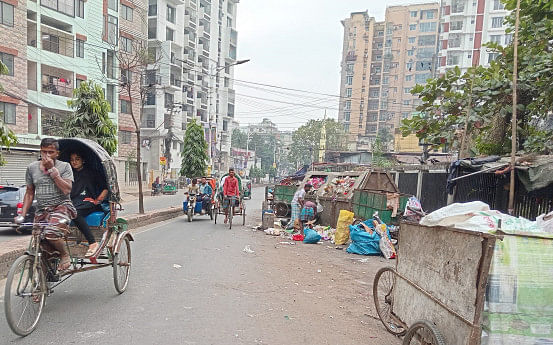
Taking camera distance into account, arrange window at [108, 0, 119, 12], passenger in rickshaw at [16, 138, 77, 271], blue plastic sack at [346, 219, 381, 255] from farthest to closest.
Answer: window at [108, 0, 119, 12] → blue plastic sack at [346, 219, 381, 255] → passenger in rickshaw at [16, 138, 77, 271]

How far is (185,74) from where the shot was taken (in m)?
50.4

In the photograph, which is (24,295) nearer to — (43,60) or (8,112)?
(8,112)

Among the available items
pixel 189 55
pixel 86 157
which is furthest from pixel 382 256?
pixel 189 55

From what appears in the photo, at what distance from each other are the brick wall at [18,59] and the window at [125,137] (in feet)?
34.5

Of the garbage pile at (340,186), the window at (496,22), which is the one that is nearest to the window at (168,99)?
the garbage pile at (340,186)

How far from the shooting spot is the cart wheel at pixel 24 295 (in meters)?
3.32

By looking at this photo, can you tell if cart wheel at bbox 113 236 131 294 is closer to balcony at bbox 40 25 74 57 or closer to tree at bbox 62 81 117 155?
tree at bbox 62 81 117 155

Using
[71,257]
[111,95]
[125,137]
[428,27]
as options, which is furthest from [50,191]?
[428,27]

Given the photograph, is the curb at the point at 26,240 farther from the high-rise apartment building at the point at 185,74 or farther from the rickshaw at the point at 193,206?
the high-rise apartment building at the point at 185,74

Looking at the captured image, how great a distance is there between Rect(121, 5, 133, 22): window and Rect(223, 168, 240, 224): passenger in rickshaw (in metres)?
28.0

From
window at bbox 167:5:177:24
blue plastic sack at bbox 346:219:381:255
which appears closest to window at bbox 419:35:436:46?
window at bbox 167:5:177:24

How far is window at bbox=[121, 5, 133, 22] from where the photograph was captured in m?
32.5

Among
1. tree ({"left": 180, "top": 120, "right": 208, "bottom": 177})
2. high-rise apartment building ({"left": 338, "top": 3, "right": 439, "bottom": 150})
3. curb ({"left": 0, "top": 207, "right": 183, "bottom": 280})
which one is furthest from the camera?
high-rise apartment building ({"left": 338, "top": 3, "right": 439, "bottom": 150})

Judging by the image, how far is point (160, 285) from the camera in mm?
5371
